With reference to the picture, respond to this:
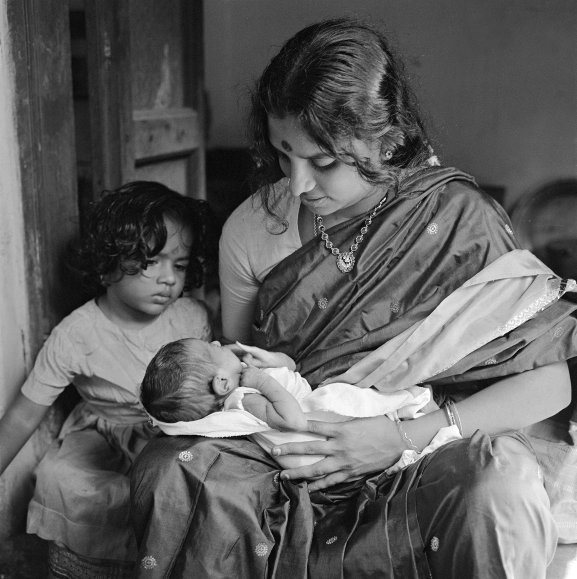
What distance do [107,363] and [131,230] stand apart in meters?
0.36

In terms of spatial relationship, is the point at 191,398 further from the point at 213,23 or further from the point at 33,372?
the point at 213,23

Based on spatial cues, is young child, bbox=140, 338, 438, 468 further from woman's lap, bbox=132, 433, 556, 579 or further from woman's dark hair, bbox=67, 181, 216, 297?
woman's dark hair, bbox=67, 181, 216, 297

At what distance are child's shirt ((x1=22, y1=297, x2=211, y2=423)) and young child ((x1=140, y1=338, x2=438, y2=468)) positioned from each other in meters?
0.46

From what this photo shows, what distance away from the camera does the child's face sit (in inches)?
75.8

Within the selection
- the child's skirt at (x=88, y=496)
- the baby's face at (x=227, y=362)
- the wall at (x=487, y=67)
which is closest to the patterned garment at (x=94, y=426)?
the child's skirt at (x=88, y=496)

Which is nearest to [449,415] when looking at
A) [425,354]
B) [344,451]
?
[425,354]

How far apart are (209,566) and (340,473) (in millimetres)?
308

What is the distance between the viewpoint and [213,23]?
→ 3775 millimetres

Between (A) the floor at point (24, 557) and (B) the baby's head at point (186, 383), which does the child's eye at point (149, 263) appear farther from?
(A) the floor at point (24, 557)

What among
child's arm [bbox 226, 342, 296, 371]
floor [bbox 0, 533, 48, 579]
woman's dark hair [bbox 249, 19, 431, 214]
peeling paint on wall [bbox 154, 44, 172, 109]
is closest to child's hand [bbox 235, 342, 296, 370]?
child's arm [bbox 226, 342, 296, 371]

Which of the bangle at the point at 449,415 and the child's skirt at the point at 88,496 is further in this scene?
the child's skirt at the point at 88,496

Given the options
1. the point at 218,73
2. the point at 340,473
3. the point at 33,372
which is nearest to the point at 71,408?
the point at 33,372

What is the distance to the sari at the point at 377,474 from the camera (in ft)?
4.30

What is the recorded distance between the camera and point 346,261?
1.69 metres
